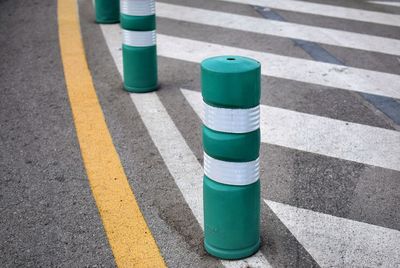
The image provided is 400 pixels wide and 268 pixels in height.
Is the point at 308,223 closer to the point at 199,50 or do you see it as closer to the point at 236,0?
the point at 199,50

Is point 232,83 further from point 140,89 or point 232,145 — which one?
point 140,89

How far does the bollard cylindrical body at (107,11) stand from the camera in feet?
27.5

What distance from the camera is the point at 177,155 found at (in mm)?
4746

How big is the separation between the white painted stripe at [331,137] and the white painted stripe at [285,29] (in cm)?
249

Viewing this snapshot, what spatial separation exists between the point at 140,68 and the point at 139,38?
1.00 feet

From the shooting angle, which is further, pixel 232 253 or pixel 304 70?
pixel 304 70

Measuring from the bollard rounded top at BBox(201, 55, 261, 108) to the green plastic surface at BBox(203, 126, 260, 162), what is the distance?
0.16 meters

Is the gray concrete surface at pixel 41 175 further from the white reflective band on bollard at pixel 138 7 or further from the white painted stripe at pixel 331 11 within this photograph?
the white painted stripe at pixel 331 11

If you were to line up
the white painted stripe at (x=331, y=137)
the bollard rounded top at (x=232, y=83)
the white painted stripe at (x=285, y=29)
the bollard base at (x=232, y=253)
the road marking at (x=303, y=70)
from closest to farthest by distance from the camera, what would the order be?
1. the bollard rounded top at (x=232, y=83)
2. the bollard base at (x=232, y=253)
3. the white painted stripe at (x=331, y=137)
4. the road marking at (x=303, y=70)
5. the white painted stripe at (x=285, y=29)

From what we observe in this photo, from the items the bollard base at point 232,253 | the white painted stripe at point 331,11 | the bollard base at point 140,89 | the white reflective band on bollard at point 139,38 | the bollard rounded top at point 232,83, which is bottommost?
the white painted stripe at point 331,11

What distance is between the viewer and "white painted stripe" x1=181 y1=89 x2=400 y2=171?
480cm

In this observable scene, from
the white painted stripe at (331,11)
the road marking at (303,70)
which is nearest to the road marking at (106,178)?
the road marking at (303,70)

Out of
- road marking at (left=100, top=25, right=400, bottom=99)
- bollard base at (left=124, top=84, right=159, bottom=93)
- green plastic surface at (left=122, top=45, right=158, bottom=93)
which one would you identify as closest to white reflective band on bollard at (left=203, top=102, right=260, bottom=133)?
green plastic surface at (left=122, top=45, right=158, bottom=93)

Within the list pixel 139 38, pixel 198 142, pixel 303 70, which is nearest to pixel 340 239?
pixel 198 142
